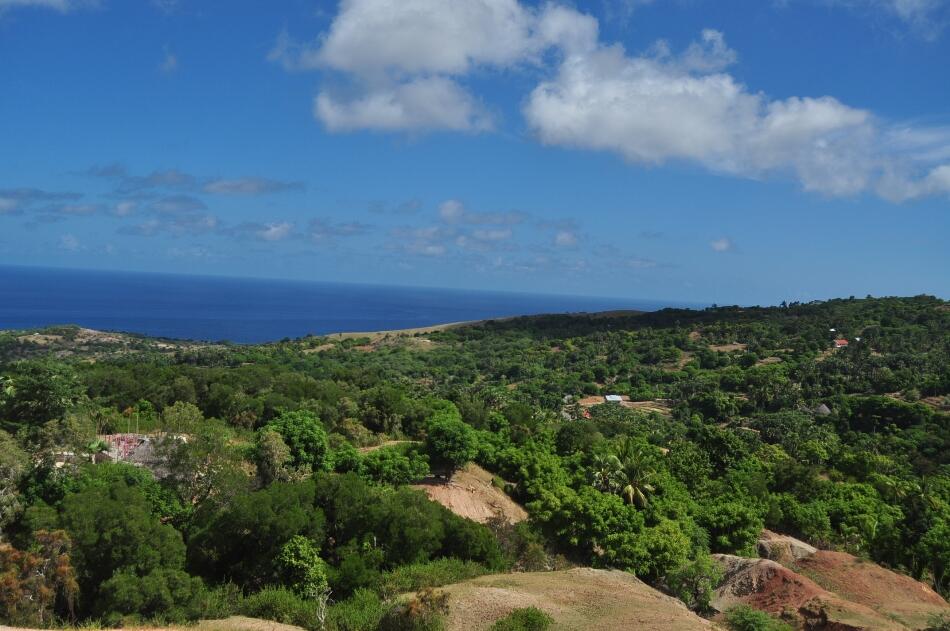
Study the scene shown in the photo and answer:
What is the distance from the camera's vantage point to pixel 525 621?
18.9 m

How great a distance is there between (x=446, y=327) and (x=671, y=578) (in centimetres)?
11718

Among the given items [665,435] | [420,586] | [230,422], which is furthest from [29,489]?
[665,435]

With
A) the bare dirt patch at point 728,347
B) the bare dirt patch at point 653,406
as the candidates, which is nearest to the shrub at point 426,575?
the bare dirt patch at point 653,406

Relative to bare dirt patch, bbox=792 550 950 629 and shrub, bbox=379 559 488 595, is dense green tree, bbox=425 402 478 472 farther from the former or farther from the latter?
bare dirt patch, bbox=792 550 950 629

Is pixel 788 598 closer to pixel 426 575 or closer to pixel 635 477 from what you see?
pixel 635 477

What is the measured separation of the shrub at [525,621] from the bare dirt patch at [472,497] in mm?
12240

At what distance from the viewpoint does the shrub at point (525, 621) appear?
18.6 metres

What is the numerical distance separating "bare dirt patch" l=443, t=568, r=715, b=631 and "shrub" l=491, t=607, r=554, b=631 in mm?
365

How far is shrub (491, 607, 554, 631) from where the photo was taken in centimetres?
1861

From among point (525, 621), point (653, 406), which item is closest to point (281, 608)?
point (525, 621)

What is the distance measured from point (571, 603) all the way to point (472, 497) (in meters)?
13.5

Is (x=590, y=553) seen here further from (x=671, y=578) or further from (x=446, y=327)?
(x=446, y=327)

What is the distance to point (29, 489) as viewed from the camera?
24.0 metres

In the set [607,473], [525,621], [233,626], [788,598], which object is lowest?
[788,598]
